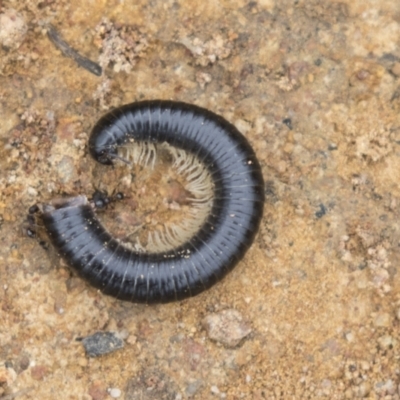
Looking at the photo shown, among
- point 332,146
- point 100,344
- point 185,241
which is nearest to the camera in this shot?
point 100,344

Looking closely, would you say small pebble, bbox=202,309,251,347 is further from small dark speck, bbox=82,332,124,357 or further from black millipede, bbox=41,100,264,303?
small dark speck, bbox=82,332,124,357

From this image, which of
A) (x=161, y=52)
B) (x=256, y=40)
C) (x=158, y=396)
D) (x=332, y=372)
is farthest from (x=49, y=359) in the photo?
(x=256, y=40)

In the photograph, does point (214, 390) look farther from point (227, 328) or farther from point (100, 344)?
point (100, 344)

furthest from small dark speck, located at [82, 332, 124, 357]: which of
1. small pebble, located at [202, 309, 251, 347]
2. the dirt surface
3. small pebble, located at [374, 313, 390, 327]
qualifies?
small pebble, located at [374, 313, 390, 327]

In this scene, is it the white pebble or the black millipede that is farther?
the white pebble

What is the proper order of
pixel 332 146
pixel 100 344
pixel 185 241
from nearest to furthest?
pixel 100 344 < pixel 185 241 < pixel 332 146

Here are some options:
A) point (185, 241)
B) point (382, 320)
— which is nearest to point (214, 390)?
point (185, 241)

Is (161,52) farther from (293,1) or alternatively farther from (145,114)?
(293,1)
